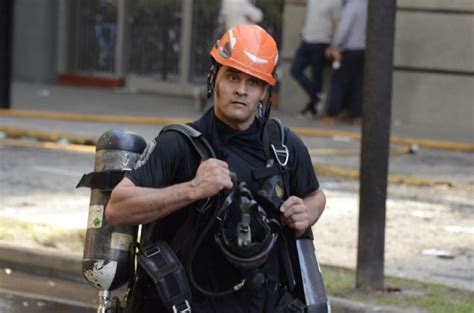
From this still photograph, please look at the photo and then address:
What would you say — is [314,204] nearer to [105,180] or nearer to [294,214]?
[294,214]

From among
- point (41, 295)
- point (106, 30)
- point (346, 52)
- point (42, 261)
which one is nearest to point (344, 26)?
point (346, 52)

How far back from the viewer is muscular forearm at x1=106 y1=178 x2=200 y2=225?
13.0 ft

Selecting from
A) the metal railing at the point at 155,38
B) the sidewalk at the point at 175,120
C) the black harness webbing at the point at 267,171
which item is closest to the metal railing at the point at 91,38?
the metal railing at the point at 155,38

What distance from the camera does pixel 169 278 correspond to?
399cm

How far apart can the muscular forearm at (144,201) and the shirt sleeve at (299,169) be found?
49 cm

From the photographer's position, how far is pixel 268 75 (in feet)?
13.5

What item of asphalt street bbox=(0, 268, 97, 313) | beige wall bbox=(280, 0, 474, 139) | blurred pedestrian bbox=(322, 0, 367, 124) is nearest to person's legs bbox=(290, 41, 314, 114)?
blurred pedestrian bbox=(322, 0, 367, 124)

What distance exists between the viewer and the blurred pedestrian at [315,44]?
57.7 feet

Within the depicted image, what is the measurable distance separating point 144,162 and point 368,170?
390 cm

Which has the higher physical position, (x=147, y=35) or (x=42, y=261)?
(x=42, y=261)

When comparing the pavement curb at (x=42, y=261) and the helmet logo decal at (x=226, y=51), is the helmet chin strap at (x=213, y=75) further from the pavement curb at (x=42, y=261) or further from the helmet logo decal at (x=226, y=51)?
the pavement curb at (x=42, y=261)

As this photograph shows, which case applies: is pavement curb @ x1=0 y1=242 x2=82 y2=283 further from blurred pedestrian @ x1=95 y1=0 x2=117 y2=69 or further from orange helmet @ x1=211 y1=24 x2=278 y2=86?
blurred pedestrian @ x1=95 y1=0 x2=117 y2=69

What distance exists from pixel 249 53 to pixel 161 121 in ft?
40.3

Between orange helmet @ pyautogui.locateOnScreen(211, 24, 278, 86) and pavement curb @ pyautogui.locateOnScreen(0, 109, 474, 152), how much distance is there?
11370mm
